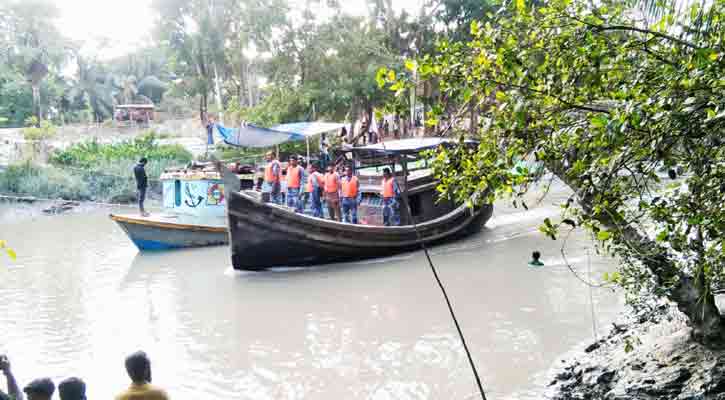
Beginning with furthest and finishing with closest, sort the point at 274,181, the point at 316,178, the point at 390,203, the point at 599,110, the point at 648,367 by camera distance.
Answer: the point at 274,181, the point at 316,178, the point at 390,203, the point at 648,367, the point at 599,110

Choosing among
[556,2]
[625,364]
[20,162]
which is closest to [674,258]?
[625,364]

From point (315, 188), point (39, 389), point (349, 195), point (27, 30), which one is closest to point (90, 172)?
point (315, 188)

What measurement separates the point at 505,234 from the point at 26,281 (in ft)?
32.2

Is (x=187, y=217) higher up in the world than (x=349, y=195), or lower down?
lower down

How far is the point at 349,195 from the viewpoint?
11539mm

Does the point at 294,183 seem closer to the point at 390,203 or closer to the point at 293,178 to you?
the point at 293,178

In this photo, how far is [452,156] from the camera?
12.8ft

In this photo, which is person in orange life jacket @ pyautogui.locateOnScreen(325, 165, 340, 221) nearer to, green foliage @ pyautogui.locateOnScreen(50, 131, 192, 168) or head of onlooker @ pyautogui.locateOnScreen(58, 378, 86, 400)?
head of onlooker @ pyautogui.locateOnScreen(58, 378, 86, 400)

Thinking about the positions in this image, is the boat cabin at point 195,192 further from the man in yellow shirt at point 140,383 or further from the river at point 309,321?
the man in yellow shirt at point 140,383

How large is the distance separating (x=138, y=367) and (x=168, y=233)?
10.2 meters

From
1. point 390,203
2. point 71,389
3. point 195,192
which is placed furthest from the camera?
point 195,192

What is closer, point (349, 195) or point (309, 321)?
point (309, 321)

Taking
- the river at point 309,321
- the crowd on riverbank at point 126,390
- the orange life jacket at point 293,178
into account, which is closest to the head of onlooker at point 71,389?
the crowd on riverbank at point 126,390

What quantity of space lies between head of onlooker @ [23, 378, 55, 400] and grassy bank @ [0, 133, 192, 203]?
16.2m
